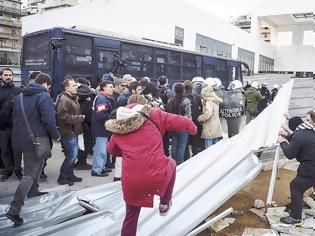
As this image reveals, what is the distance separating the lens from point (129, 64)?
11156 mm

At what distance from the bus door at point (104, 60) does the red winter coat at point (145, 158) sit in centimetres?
698

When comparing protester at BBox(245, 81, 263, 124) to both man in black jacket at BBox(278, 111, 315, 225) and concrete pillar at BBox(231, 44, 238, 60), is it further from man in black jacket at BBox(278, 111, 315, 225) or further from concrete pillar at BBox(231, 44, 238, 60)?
concrete pillar at BBox(231, 44, 238, 60)

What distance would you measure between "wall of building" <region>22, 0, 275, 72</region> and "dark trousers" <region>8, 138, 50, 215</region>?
23.5 m

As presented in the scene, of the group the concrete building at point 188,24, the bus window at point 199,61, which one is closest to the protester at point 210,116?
the bus window at point 199,61

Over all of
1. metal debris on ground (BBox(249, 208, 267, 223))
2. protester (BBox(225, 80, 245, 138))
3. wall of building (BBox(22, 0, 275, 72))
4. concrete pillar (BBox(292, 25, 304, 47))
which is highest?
concrete pillar (BBox(292, 25, 304, 47))

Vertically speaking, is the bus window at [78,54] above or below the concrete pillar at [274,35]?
below

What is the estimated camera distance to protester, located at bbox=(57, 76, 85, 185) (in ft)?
19.1

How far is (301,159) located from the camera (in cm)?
436

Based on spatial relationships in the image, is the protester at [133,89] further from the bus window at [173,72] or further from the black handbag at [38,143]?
the bus window at [173,72]

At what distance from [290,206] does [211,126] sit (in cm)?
296

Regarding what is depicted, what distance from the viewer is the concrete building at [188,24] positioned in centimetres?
2777

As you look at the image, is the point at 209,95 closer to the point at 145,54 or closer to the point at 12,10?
the point at 145,54

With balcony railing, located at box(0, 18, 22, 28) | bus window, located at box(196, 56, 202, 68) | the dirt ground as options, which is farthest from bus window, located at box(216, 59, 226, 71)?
balcony railing, located at box(0, 18, 22, 28)

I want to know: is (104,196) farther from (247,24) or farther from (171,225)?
(247,24)
